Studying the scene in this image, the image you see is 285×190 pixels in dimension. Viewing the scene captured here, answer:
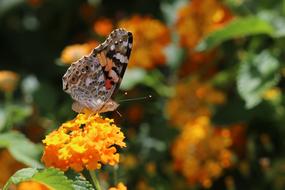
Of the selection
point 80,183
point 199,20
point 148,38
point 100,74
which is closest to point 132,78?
point 148,38

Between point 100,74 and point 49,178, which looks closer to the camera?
point 49,178

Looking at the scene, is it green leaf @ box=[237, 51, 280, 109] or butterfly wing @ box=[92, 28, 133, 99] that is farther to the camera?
green leaf @ box=[237, 51, 280, 109]

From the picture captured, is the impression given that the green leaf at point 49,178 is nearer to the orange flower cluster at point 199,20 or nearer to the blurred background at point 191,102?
the blurred background at point 191,102

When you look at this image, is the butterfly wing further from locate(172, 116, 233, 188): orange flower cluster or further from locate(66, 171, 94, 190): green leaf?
locate(172, 116, 233, 188): orange flower cluster

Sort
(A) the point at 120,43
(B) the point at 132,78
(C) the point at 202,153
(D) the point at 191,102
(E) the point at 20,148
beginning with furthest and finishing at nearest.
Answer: (D) the point at 191,102 → (B) the point at 132,78 → (C) the point at 202,153 → (E) the point at 20,148 → (A) the point at 120,43

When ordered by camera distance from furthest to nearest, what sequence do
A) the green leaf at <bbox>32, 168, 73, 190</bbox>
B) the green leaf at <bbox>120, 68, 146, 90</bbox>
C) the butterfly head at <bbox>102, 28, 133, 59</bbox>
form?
the green leaf at <bbox>120, 68, 146, 90</bbox> → the butterfly head at <bbox>102, 28, 133, 59</bbox> → the green leaf at <bbox>32, 168, 73, 190</bbox>

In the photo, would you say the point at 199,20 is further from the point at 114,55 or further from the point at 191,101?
the point at 114,55

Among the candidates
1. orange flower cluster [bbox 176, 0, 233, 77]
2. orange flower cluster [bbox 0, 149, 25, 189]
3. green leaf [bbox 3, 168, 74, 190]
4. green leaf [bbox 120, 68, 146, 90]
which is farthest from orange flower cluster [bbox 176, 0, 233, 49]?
green leaf [bbox 3, 168, 74, 190]

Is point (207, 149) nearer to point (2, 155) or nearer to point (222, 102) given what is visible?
point (222, 102)
